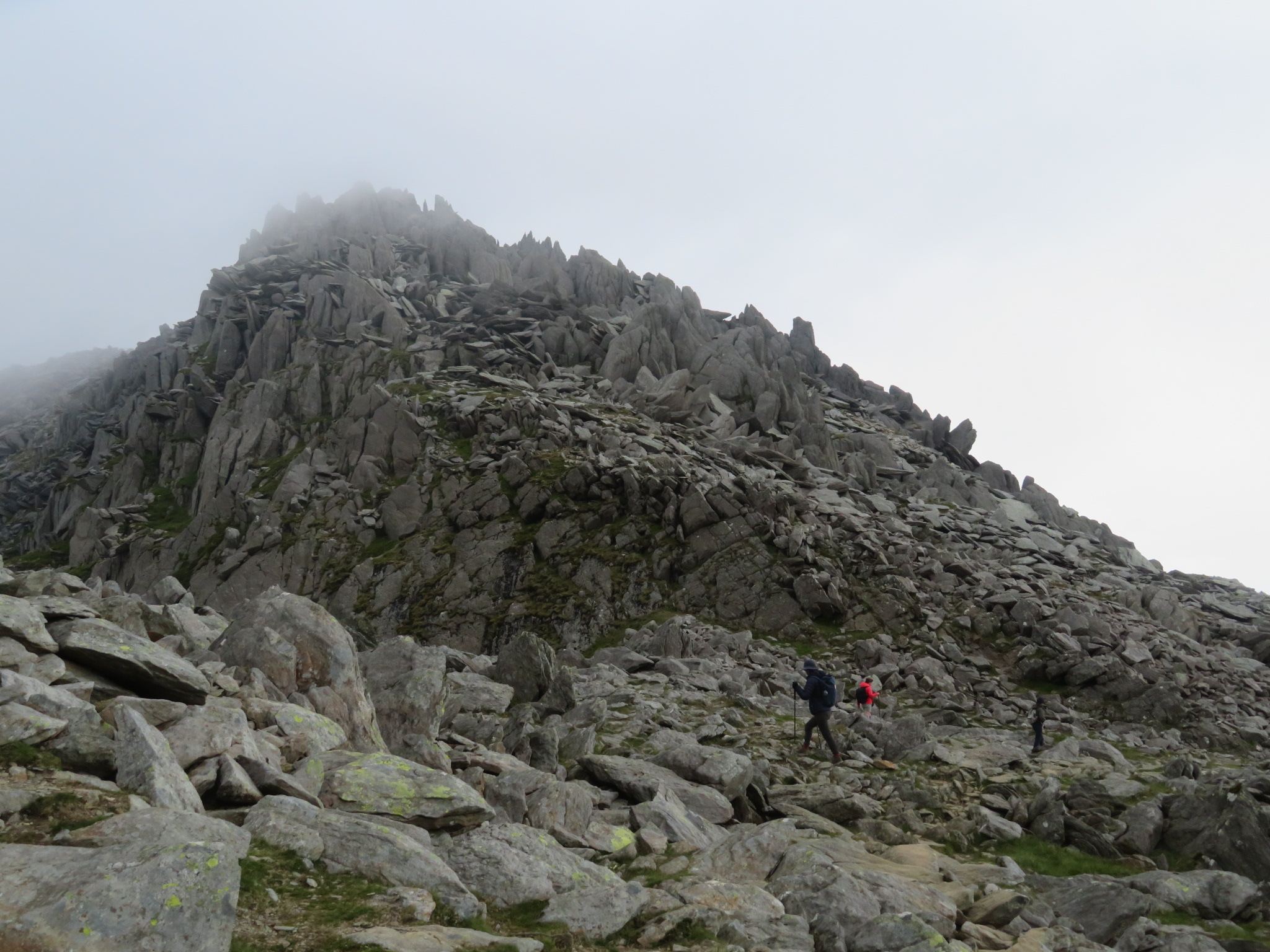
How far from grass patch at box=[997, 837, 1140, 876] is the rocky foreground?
98mm

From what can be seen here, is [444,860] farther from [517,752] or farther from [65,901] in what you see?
[517,752]

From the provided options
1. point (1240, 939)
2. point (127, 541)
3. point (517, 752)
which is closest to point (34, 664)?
point (517, 752)

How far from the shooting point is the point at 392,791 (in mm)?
11719

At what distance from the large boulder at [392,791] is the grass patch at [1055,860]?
12.3 metres

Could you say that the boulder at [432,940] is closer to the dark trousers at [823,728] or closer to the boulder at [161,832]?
the boulder at [161,832]

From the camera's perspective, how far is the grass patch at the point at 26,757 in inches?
355

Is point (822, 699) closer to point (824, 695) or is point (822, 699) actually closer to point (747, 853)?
point (824, 695)

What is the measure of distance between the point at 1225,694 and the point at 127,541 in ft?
308

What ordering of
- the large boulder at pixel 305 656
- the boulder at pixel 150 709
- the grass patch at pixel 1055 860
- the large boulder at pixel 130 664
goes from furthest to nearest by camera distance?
the grass patch at pixel 1055 860 → the large boulder at pixel 305 656 → the large boulder at pixel 130 664 → the boulder at pixel 150 709

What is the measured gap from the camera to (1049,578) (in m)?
50.5

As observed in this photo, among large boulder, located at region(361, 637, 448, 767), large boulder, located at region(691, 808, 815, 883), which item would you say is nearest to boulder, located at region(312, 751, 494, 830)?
large boulder, located at region(361, 637, 448, 767)

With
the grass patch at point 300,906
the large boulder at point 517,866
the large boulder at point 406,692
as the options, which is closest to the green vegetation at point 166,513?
the large boulder at point 406,692

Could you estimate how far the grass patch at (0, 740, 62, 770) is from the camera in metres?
9.01

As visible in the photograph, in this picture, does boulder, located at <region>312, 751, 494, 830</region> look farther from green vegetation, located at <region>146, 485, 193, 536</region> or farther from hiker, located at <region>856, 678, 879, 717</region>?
green vegetation, located at <region>146, 485, 193, 536</region>
